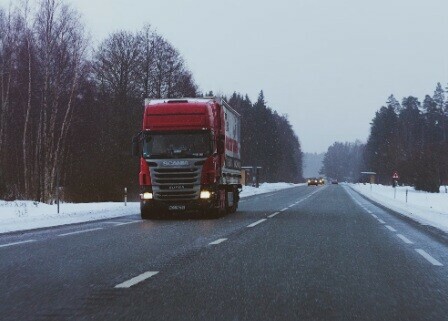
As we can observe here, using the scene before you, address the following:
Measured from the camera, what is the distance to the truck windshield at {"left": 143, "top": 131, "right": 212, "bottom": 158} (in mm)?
18625

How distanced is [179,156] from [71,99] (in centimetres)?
1840

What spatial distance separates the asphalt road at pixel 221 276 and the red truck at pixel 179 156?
4.95 metres

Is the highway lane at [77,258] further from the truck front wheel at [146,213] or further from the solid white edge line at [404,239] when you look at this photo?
the solid white edge line at [404,239]

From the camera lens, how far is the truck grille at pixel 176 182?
18.5m

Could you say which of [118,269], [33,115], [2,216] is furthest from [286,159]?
[118,269]

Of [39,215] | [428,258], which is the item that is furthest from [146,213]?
[428,258]

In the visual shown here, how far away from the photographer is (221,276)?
7609 mm

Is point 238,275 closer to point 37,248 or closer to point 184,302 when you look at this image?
point 184,302

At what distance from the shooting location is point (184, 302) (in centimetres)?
593

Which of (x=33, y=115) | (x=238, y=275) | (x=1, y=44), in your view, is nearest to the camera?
(x=238, y=275)

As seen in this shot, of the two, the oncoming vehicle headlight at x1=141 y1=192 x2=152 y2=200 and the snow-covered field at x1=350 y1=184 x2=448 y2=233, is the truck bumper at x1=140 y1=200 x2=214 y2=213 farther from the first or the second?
the snow-covered field at x1=350 y1=184 x2=448 y2=233

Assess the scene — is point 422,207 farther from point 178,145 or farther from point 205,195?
point 178,145

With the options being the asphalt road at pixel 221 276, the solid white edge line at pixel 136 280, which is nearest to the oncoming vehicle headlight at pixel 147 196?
the asphalt road at pixel 221 276

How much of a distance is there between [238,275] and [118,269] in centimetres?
164
